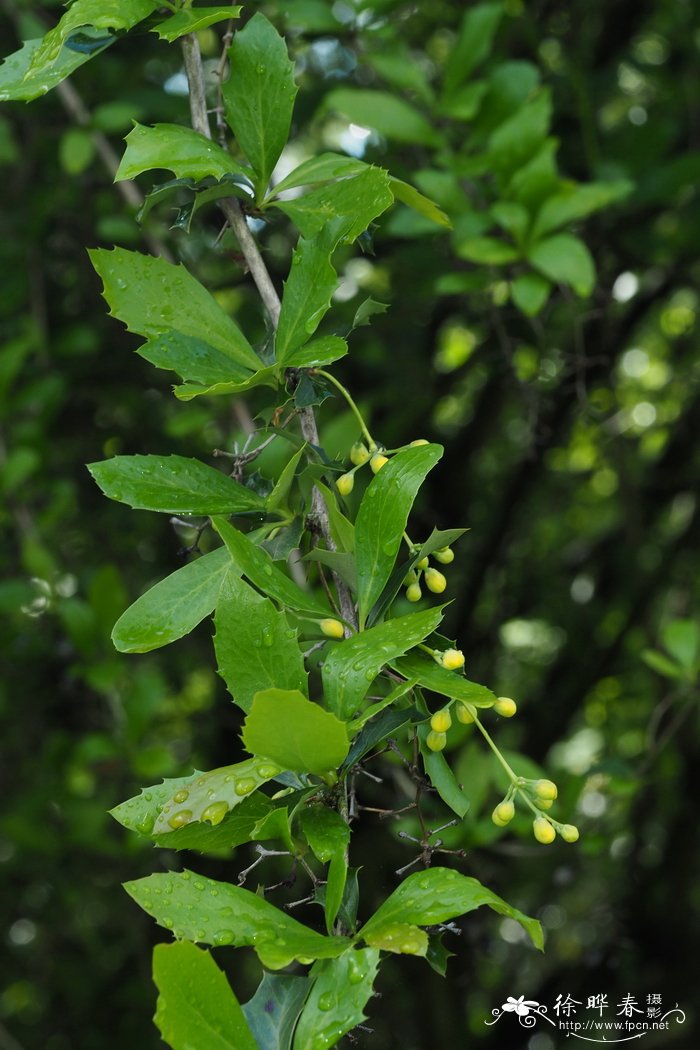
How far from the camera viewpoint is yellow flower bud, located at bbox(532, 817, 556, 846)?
59 centimetres

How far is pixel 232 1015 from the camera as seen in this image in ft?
1.78

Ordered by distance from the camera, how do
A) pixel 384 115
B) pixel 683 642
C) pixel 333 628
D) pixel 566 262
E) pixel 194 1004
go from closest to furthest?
pixel 194 1004 → pixel 333 628 → pixel 566 262 → pixel 384 115 → pixel 683 642

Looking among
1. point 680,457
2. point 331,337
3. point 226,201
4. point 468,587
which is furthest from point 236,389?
point 680,457

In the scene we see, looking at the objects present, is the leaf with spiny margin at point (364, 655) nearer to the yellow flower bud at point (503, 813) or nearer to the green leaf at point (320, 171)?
the yellow flower bud at point (503, 813)

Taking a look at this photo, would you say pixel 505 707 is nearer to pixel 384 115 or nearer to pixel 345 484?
pixel 345 484

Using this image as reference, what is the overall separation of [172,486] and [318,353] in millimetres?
125

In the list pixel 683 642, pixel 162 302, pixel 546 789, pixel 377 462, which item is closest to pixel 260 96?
pixel 162 302

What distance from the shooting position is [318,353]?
2.04 feet

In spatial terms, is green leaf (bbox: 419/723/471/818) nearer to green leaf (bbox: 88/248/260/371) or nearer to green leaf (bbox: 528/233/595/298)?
green leaf (bbox: 88/248/260/371)

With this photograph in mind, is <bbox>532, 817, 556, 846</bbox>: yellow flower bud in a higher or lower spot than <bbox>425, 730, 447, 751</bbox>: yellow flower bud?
lower

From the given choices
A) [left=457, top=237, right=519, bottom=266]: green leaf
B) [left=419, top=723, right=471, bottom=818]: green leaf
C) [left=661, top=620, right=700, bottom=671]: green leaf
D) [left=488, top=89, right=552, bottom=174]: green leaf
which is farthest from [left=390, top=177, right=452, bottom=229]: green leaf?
[left=661, top=620, right=700, bottom=671]: green leaf

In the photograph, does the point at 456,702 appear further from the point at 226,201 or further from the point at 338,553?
the point at 226,201

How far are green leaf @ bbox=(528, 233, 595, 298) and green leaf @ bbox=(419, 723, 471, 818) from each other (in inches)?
26.7

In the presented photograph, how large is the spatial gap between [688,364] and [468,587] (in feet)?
2.91
